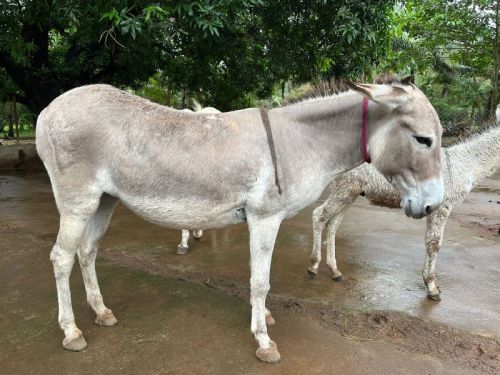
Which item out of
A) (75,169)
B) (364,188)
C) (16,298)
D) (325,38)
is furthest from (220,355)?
(325,38)

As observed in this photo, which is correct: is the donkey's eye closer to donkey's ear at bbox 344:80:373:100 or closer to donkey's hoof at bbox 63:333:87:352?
donkey's ear at bbox 344:80:373:100

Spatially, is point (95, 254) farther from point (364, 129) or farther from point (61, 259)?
point (364, 129)

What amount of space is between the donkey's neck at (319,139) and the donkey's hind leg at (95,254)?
4.87ft

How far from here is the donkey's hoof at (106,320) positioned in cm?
329

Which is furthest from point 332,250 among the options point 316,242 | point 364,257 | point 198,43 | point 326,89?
point 198,43

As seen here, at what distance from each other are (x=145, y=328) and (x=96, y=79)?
7958mm

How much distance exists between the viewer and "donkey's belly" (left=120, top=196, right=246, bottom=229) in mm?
2768

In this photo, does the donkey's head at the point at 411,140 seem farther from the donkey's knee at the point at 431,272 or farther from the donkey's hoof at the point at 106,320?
the donkey's hoof at the point at 106,320

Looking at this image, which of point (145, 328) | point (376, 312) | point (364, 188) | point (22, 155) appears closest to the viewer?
point (145, 328)

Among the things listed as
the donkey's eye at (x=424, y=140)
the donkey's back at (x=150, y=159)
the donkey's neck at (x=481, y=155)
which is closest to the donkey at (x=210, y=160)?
the donkey's back at (x=150, y=159)

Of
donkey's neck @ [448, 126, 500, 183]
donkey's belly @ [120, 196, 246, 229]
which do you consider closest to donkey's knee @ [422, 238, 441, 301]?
donkey's neck @ [448, 126, 500, 183]

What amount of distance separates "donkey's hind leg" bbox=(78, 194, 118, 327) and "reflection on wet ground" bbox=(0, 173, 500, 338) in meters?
1.30

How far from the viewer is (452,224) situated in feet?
21.7

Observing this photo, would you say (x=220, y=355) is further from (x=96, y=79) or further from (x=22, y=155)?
(x=22, y=155)
